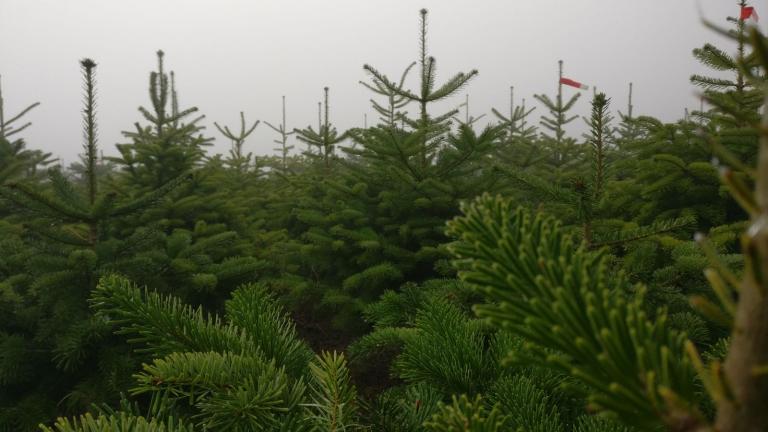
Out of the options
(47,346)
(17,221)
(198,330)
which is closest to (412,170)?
(47,346)

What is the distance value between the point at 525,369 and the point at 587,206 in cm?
105

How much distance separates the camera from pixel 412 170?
183 inches

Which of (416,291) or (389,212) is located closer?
(416,291)

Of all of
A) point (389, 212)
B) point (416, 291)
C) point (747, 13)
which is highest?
point (747, 13)

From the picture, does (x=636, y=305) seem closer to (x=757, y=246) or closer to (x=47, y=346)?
(x=757, y=246)

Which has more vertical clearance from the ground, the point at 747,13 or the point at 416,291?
the point at 747,13

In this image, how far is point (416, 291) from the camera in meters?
1.83

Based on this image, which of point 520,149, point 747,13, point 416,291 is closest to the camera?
point 416,291

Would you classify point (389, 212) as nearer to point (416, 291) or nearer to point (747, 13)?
point (416, 291)

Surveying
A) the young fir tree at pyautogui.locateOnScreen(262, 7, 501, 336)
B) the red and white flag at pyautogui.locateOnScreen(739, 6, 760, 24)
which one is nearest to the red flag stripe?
the red and white flag at pyautogui.locateOnScreen(739, 6, 760, 24)

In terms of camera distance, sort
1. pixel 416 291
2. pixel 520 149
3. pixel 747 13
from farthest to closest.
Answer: pixel 520 149, pixel 747 13, pixel 416 291

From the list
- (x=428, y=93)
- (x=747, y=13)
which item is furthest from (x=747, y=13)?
(x=428, y=93)

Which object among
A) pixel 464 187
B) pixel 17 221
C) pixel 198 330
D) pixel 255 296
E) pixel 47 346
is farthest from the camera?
pixel 17 221

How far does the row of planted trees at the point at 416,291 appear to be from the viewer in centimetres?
49
